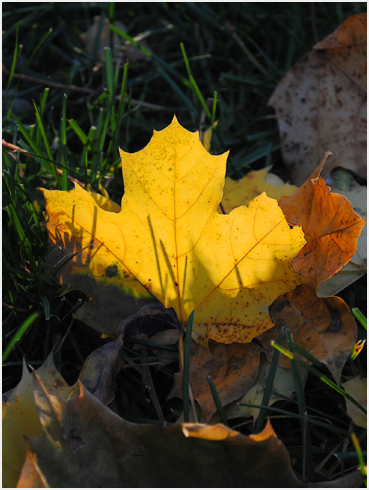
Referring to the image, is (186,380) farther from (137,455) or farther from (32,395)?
(32,395)

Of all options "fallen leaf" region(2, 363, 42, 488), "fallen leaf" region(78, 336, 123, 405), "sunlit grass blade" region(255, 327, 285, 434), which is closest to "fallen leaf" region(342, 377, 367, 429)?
"sunlit grass blade" region(255, 327, 285, 434)

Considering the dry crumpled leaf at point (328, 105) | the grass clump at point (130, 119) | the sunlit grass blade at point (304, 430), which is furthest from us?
the dry crumpled leaf at point (328, 105)

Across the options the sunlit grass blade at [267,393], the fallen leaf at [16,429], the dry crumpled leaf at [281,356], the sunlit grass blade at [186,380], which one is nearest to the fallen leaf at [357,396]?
the dry crumpled leaf at [281,356]

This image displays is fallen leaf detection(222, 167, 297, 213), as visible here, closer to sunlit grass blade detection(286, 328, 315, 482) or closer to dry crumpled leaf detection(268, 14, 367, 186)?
dry crumpled leaf detection(268, 14, 367, 186)

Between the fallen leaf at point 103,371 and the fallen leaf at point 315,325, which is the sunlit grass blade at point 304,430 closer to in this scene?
the fallen leaf at point 315,325

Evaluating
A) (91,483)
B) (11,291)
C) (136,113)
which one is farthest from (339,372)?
(136,113)
